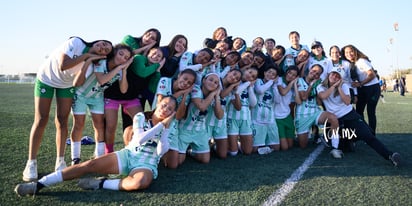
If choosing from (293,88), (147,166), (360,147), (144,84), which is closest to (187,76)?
(144,84)

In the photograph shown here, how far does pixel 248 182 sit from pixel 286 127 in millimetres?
2511

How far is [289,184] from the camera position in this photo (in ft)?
12.8

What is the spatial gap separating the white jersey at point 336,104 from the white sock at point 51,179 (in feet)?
13.8

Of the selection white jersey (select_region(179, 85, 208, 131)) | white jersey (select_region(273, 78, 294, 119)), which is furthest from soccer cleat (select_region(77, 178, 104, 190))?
white jersey (select_region(273, 78, 294, 119))

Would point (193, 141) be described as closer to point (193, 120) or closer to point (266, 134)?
point (193, 120)

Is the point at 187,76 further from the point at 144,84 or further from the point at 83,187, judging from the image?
the point at 83,187

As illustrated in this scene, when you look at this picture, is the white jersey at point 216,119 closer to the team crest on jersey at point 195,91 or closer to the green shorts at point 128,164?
the team crest on jersey at point 195,91

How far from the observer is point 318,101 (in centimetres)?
601

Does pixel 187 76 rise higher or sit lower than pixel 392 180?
higher

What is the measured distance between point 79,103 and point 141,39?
1387 mm

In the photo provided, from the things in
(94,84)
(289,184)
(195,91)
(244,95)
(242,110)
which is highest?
(94,84)

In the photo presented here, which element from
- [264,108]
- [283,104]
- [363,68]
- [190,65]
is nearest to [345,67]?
[363,68]

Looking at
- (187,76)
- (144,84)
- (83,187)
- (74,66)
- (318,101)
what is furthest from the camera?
(318,101)

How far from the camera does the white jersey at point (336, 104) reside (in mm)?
5643
